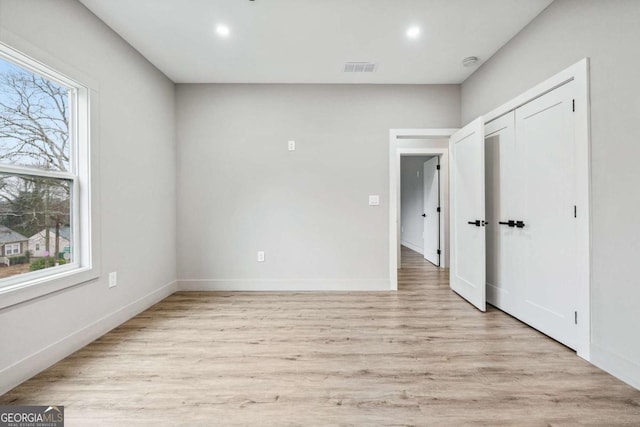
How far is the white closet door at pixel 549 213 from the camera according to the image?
2.10 metres

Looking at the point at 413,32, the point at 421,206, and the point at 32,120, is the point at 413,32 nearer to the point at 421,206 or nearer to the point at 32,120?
the point at 32,120

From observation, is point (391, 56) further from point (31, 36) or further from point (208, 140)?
point (31, 36)

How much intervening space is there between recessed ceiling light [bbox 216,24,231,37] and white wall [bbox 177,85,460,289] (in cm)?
105

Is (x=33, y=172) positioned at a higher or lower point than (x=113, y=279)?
higher

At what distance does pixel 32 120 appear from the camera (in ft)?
6.34

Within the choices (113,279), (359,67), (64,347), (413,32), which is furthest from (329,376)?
(359,67)

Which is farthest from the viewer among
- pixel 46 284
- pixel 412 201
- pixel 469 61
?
pixel 412 201

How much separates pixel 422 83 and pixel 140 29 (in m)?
3.13

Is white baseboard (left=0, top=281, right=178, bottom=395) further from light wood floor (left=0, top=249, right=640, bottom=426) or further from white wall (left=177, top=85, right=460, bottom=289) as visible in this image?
white wall (left=177, top=85, right=460, bottom=289)

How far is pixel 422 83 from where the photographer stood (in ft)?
11.8

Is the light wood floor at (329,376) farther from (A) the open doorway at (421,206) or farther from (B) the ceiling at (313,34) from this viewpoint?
(A) the open doorway at (421,206)

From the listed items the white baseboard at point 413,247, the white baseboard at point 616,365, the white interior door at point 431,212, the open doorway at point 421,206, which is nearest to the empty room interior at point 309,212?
the white baseboard at point 616,365

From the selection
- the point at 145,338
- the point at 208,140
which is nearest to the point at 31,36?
the point at 208,140
